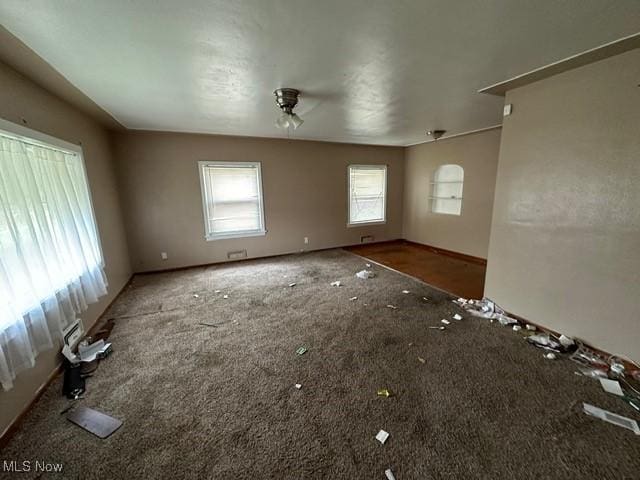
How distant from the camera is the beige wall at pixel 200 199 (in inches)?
163

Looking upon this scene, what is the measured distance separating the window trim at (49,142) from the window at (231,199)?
5.56ft

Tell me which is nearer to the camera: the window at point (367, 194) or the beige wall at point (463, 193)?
the beige wall at point (463, 193)

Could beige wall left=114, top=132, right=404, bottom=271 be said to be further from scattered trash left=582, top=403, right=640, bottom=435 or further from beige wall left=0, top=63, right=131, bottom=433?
scattered trash left=582, top=403, right=640, bottom=435

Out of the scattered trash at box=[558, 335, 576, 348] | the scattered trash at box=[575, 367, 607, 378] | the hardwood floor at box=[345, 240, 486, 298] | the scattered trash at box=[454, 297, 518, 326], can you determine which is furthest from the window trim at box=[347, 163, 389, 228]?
the scattered trash at box=[575, 367, 607, 378]

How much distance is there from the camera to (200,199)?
177 inches

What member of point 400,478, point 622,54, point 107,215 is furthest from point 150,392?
point 622,54

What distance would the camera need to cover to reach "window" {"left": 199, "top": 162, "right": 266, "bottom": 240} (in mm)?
4551

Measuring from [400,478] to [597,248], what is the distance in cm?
229

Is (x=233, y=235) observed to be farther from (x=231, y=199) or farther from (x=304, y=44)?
(x=304, y=44)

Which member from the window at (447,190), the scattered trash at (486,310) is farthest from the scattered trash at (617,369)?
the window at (447,190)

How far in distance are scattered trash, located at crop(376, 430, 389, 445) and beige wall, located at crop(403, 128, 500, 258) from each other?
13.9ft

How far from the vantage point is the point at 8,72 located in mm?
1803

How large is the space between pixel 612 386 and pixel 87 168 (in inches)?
205

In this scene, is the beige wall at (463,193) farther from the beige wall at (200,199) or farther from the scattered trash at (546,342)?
the scattered trash at (546,342)
